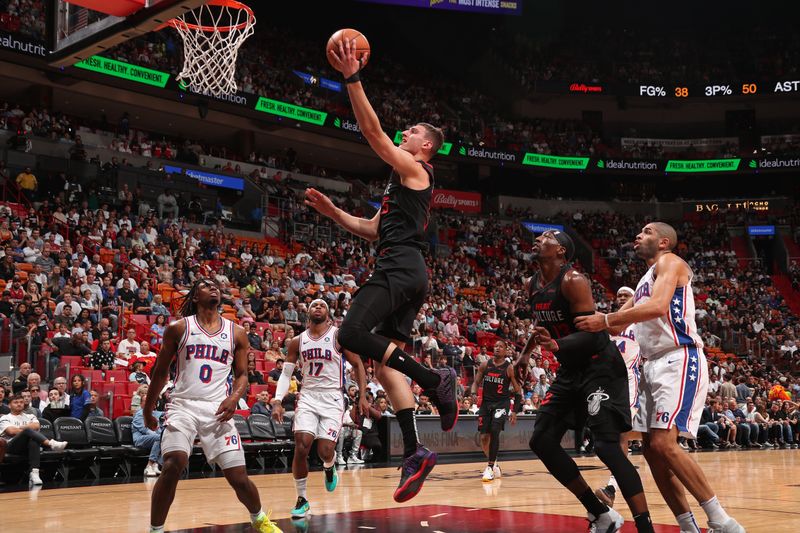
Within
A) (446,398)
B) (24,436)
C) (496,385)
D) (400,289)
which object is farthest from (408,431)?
(24,436)

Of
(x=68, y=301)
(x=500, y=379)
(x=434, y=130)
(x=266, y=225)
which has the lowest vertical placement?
(x=500, y=379)

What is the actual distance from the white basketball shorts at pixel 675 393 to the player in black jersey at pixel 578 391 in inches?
6.6

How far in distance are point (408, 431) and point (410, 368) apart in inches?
19.2

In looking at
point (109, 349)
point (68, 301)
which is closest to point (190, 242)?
point (68, 301)

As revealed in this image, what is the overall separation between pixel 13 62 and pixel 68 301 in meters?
12.9

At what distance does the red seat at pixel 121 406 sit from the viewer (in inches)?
507

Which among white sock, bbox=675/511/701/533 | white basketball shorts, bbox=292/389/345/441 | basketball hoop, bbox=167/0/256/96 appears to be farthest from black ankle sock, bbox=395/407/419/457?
basketball hoop, bbox=167/0/256/96

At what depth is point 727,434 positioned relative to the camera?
21.4m

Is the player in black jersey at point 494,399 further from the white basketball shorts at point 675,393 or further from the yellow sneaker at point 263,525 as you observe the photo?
the yellow sneaker at point 263,525

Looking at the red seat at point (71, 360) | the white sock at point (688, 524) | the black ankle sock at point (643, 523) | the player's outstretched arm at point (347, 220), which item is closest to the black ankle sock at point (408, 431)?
the player's outstretched arm at point (347, 220)

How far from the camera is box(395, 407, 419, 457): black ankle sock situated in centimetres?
538

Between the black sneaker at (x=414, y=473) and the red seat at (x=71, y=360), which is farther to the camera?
the red seat at (x=71, y=360)

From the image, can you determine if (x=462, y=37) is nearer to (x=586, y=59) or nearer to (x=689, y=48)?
(x=586, y=59)

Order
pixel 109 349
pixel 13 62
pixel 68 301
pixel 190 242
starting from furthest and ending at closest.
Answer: pixel 13 62 < pixel 190 242 < pixel 68 301 < pixel 109 349
